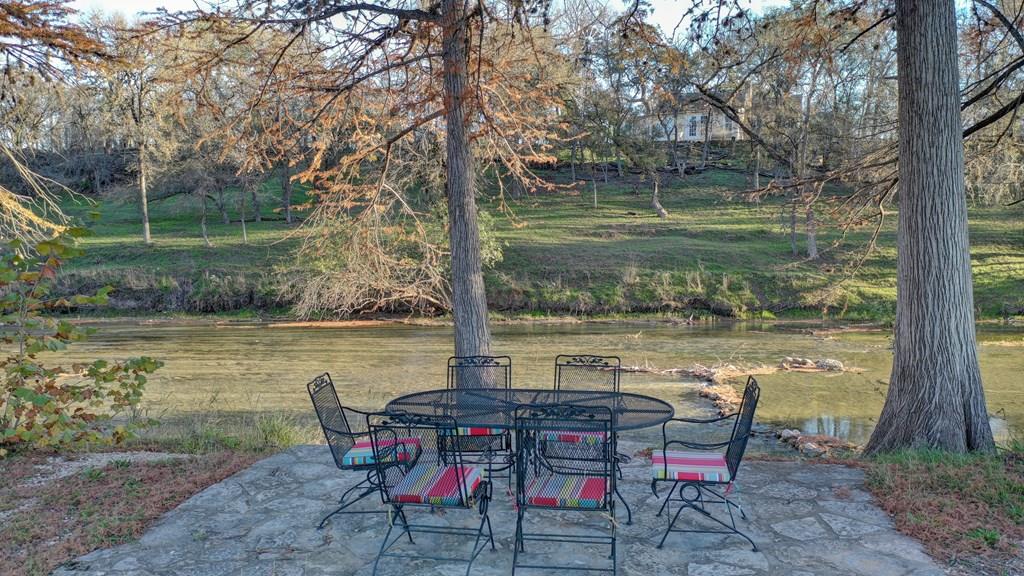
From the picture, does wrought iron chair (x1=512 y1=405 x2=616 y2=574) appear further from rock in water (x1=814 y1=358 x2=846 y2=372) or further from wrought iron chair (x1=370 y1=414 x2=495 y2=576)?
rock in water (x1=814 y1=358 x2=846 y2=372)

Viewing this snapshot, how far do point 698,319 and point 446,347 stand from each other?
29.9ft

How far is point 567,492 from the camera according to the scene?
4.06 meters

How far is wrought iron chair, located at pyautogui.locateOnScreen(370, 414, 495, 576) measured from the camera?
13.6 ft

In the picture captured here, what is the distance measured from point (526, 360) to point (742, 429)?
12360mm

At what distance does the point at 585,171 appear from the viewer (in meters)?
46.1

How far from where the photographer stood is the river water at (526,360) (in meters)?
12.2

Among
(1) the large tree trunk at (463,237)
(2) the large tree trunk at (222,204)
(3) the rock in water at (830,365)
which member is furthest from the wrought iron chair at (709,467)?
(2) the large tree trunk at (222,204)

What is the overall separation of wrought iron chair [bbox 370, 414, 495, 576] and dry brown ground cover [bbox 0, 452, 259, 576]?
1.80 metres

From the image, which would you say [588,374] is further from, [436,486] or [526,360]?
[526,360]

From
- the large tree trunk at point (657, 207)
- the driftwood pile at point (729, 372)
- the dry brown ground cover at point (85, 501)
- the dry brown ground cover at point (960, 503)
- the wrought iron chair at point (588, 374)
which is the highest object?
the large tree trunk at point (657, 207)

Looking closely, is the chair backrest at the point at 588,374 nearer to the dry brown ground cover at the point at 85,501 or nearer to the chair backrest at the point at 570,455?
the chair backrest at the point at 570,455

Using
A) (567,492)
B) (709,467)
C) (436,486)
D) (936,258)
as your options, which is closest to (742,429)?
(709,467)

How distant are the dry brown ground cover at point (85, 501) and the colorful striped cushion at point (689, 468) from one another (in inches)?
136

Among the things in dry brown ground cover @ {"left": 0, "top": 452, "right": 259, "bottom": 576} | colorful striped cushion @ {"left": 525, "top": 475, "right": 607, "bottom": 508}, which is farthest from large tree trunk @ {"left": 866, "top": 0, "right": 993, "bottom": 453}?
dry brown ground cover @ {"left": 0, "top": 452, "right": 259, "bottom": 576}
